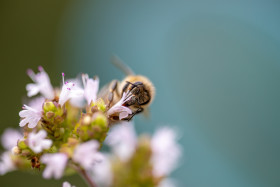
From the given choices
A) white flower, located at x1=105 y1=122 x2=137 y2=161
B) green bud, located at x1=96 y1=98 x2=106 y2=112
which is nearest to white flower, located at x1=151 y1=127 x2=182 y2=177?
white flower, located at x1=105 y1=122 x2=137 y2=161

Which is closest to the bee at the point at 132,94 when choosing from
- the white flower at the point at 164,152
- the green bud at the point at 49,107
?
the green bud at the point at 49,107

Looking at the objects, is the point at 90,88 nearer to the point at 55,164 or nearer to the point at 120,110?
the point at 120,110

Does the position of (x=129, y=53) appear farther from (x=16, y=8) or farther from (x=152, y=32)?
(x=16, y=8)

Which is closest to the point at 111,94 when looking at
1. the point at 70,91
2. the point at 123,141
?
the point at 70,91

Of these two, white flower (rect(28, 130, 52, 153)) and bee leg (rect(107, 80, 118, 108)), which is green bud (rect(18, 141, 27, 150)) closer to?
white flower (rect(28, 130, 52, 153))

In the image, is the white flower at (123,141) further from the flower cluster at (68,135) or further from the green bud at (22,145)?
the green bud at (22,145)
